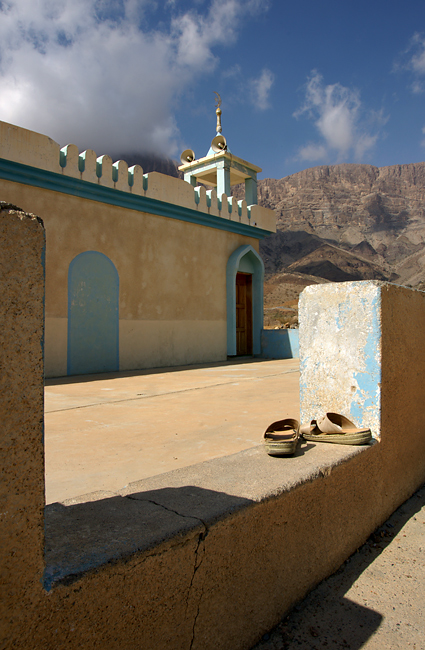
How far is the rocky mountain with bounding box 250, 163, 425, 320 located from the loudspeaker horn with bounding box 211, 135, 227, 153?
29335 millimetres

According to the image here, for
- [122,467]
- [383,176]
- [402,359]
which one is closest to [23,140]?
[122,467]

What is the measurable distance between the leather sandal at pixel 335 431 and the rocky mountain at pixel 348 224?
3882cm

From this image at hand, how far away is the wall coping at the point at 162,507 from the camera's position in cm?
108

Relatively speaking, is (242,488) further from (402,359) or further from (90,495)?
(402,359)

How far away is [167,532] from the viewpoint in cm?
119

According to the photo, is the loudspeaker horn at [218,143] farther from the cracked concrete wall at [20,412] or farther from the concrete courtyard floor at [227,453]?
the cracked concrete wall at [20,412]

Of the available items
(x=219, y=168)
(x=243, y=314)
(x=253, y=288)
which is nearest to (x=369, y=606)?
(x=243, y=314)

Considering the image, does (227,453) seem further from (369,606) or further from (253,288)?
(253,288)

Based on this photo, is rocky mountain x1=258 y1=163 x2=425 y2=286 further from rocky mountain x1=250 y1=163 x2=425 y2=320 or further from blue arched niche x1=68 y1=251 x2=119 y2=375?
blue arched niche x1=68 y1=251 x2=119 y2=375

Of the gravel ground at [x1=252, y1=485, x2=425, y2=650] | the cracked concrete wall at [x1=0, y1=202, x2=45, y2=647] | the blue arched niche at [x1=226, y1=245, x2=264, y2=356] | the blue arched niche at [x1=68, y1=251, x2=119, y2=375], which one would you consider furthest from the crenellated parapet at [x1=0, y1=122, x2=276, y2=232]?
the gravel ground at [x1=252, y1=485, x2=425, y2=650]

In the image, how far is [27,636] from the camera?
908 millimetres

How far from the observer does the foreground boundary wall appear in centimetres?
90

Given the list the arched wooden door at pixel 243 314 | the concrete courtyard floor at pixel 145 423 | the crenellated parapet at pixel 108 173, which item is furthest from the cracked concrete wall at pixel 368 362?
the arched wooden door at pixel 243 314

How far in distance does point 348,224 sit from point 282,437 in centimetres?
6376
